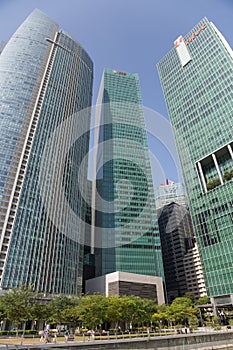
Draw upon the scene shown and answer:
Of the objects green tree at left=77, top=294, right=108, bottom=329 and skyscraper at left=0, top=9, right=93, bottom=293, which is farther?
skyscraper at left=0, top=9, right=93, bottom=293

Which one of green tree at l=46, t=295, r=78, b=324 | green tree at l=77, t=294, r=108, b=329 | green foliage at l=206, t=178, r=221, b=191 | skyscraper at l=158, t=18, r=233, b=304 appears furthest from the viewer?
green foliage at l=206, t=178, r=221, b=191

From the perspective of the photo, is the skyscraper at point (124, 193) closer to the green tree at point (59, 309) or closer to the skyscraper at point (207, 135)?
the skyscraper at point (207, 135)

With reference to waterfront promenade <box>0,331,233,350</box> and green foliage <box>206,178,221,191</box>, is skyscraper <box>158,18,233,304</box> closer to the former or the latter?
green foliage <box>206,178,221,191</box>

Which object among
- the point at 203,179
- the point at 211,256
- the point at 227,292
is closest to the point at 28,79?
the point at 203,179

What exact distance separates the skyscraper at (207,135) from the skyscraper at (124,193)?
85.4 feet

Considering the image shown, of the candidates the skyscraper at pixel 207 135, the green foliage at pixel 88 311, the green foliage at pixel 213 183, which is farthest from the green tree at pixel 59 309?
the green foliage at pixel 213 183

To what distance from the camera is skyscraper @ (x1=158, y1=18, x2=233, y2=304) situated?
6950cm

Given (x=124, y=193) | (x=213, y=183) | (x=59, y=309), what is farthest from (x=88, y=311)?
(x=124, y=193)

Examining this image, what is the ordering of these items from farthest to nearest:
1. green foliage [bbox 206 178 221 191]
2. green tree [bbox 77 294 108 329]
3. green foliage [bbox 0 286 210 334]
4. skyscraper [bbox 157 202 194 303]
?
skyscraper [bbox 157 202 194 303]
green foliage [bbox 206 178 221 191]
green tree [bbox 77 294 108 329]
green foliage [bbox 0 286 210 334]

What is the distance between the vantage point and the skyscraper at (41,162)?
76.6 meters

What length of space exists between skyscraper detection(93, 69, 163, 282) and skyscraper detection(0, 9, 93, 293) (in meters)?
10.8

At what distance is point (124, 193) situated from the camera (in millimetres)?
109188

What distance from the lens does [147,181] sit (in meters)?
117

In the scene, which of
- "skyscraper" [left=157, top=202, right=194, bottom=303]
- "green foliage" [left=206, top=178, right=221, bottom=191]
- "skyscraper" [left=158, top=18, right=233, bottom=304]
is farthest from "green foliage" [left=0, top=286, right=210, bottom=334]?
"skyscraper" [left=157, top=202, right=194, bottom=303]
